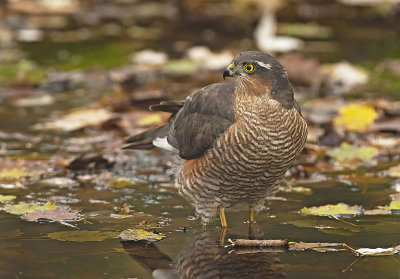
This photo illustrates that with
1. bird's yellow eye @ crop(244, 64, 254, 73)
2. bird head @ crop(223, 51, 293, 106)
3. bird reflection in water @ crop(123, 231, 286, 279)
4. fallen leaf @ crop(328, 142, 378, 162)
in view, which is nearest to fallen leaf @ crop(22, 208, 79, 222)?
bird reflection in water @ crop(123, 231, 286, 279)

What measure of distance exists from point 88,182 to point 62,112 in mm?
2376

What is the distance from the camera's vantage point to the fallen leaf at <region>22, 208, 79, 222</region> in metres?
5.38

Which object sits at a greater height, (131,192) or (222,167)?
(222,167)

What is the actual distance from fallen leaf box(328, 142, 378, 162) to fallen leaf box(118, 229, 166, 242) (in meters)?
2.41

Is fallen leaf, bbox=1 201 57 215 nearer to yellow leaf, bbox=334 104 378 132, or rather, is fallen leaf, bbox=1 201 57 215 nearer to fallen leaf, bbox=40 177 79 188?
fallen leaf, bbox=40 177 79 188

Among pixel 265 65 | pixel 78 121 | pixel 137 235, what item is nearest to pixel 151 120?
pixel 78 121

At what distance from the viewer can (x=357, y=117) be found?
759 cm

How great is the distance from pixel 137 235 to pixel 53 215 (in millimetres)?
721

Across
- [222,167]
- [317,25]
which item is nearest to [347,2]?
[317,25]

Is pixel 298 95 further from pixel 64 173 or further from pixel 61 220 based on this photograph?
pixel 61 220

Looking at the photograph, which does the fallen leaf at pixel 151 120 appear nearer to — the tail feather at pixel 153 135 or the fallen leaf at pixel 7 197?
the tail feather at pixel 153 135

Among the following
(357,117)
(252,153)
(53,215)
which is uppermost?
(252,153)

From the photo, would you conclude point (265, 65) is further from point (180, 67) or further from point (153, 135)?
point (180, 67)

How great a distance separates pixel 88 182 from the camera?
21.0ft
